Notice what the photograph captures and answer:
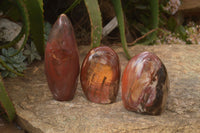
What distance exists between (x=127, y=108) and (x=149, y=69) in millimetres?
178

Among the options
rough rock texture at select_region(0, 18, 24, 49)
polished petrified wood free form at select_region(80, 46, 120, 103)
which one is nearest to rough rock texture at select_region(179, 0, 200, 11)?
rough rock texture at select_region(0, 18, 24, 49)

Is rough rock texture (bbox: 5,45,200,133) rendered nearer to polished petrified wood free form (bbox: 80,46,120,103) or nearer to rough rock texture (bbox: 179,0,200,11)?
polished petrified wood free form (bbox: 80,46,120,103)

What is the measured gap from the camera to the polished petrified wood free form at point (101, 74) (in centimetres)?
104

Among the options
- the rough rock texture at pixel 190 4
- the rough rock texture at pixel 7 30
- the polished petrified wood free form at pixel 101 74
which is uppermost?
the rough rock texture at pixel 7 30

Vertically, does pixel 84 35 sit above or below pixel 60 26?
below

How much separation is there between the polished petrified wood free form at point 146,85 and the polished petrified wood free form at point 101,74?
2.9 inches

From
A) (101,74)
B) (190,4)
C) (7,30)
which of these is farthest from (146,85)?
(190,4)

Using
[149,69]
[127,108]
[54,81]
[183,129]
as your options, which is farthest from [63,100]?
[183,129]

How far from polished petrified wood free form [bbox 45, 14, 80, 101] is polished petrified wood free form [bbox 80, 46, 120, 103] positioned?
5cm

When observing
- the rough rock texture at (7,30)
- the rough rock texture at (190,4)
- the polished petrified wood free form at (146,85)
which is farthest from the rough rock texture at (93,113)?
the rough rock texture at (190,4)

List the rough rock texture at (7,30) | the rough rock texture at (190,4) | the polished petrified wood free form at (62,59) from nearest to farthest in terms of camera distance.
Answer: the polished petrified wood free form at (62,59), the rough rock texture at (7,30), the rough rock texture at (190,4)

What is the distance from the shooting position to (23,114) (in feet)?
3.40

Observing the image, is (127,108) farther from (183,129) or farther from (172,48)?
(172,48)

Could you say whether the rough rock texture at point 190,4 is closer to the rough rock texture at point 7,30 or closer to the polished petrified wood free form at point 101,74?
the rough rock texture at point 7,30
